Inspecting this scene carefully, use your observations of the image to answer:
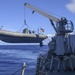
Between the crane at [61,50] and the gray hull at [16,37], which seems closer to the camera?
the gray hull at [16,37]

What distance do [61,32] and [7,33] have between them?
17.7 m

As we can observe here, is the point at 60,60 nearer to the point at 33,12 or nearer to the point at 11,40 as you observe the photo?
the point at 11,40

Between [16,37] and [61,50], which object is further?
[61,50]

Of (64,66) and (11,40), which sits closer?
(11,40)

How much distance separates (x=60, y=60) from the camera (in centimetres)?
3375

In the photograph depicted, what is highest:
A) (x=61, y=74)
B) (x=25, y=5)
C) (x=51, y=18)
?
(x=25, y=5)

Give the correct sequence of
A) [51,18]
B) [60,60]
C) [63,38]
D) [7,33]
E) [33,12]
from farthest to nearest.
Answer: [33,12] < [51,18] < [63,38] < [60,60] < [7,33]

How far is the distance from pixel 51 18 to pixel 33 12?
5231 mm

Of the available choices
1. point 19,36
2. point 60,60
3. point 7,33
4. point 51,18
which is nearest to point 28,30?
point 60,60

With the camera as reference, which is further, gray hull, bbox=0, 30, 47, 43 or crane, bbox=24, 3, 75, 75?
crane, bbox=24, 3, 75, 75

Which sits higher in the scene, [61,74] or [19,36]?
[19,36]

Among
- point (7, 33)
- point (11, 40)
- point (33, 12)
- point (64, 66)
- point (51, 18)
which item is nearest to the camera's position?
point (7, 33)

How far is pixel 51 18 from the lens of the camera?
52000 mm

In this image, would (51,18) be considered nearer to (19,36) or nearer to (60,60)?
(60,60)
